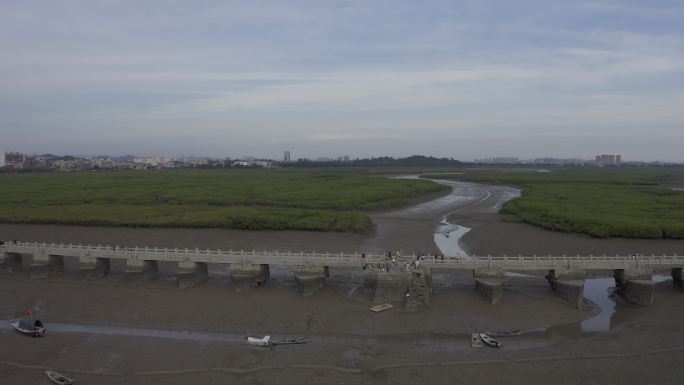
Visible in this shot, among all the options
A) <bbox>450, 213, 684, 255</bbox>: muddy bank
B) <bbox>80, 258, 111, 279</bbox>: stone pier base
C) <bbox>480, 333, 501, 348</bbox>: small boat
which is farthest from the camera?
<bbox>450, 213, 684, 255</bbox>: muddy bank

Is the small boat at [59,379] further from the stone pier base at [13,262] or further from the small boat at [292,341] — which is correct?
the stone pier base at [13,262]

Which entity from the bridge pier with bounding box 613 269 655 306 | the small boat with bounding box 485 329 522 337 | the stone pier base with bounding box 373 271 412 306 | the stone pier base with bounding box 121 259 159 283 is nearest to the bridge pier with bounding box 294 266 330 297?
the stone pier base with bounding box 373 271 412 306

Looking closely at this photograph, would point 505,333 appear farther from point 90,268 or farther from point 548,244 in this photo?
point 90,268

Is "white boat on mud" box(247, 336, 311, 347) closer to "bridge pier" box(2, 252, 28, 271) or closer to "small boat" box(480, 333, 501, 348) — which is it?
"small boat" box(480, 333, 501, 348)

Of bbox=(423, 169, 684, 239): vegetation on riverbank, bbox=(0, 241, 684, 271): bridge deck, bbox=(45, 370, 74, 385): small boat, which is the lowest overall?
bbox=(45, 370, 74, 385): small boat

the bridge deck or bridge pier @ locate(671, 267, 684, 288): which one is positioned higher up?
the bridge deck

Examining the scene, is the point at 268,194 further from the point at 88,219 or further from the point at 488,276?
the point at 488,276

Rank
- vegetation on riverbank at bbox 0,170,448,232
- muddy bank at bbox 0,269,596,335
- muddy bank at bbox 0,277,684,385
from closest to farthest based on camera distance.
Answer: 1. muddy bank at bbox 0,277,684,385
2. muddy bank at bbox 0,269,596,335
3. vegetation on riverbank at bbox 0,170,448,232

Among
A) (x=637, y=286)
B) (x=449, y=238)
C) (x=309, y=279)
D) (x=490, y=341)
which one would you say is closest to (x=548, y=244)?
(x=449, y=238)

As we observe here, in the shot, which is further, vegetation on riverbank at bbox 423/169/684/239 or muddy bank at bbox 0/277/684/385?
vegetation on riverbank at bbox 423/169/684/239
